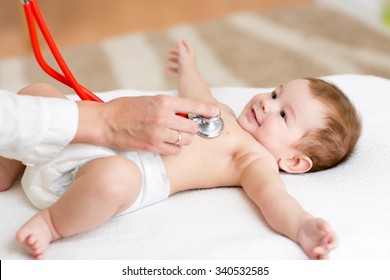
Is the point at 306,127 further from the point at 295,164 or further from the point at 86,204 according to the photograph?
the point at 86,204

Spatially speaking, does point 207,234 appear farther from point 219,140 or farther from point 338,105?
point 338,105

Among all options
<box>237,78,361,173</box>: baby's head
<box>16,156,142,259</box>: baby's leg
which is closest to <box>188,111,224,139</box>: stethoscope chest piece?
<box>237,78,361,173</box>: baby's head

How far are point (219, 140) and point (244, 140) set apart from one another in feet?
0.20

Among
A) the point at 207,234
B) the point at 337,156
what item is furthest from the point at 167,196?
the point at 337,156

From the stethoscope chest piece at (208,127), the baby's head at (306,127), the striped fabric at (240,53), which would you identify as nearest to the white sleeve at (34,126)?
the stethoscope chest piece at (208,127)

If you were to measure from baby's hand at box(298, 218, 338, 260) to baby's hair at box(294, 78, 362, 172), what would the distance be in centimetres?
30

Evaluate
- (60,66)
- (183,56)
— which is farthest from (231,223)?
(183,56)

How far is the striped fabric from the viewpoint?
8.49 feet

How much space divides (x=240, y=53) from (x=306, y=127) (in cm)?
153

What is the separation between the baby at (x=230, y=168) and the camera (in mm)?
1074

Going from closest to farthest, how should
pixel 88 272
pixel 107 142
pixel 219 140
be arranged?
pixel 88 272 < pixel 107 142 < pixel 219 140

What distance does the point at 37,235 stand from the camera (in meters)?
1.06

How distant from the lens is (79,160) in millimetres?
1168

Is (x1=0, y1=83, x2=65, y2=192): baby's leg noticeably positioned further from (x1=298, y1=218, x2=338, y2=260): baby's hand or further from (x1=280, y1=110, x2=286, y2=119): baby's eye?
(x1=298, y1=218, x2=338, y2=260): baby's hand
